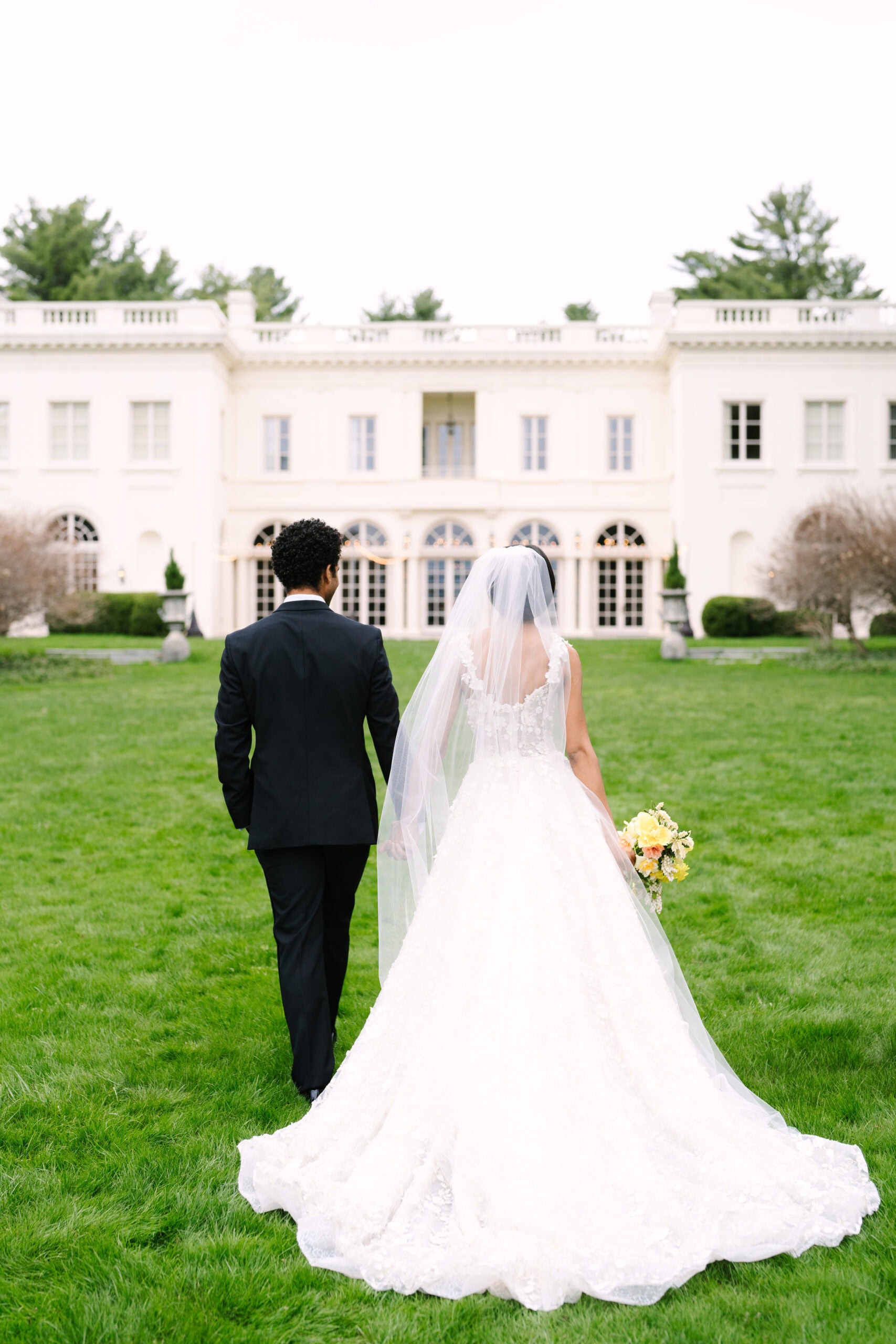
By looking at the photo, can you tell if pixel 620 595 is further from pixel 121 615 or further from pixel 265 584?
pixel 121 615

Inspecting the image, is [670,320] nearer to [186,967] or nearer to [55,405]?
[55,405]

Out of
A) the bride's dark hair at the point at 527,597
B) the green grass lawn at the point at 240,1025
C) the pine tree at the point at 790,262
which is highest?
the pine tree at the point at 790,262

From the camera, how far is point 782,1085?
4055 millimetres

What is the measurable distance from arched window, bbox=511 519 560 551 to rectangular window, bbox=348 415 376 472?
460 centimetres

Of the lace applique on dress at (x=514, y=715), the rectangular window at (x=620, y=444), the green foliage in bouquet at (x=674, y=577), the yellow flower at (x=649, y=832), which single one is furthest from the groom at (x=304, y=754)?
the rectangular window at (x=620, y=444)

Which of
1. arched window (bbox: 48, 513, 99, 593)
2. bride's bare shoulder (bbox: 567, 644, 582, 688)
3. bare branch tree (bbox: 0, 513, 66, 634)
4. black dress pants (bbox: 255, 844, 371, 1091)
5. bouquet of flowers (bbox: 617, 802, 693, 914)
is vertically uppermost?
arched window (bbox: 48, 513, 99, 593)

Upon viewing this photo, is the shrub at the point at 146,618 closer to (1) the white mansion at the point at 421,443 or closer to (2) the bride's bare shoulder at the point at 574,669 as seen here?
(1) the white mansion at the point at 421,443

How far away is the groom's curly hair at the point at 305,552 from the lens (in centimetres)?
396

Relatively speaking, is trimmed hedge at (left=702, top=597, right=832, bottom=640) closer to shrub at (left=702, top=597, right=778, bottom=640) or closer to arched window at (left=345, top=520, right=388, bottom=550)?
shrub at (left=702, top=597, right=778, bottom=640)

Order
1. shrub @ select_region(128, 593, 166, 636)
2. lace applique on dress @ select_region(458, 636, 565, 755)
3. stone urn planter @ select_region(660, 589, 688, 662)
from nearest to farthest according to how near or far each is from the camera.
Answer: lace applique on dress @ select_region(458, 636, 565, 755) < stone urn planter @ select_region(660, 589, 688, 662) < shrub @ select_region(128, 593, 166, 636)

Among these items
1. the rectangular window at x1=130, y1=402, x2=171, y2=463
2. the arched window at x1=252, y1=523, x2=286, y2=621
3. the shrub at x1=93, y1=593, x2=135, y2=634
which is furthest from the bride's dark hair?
the arched window at x1=252, y1=523, x2=286, y2=621

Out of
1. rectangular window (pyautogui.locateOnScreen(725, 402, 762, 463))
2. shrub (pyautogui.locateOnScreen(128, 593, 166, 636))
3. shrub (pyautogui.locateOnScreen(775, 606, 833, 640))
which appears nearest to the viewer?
shrub (pyautogui.locateOnScreen(775, 606, 833, 640))

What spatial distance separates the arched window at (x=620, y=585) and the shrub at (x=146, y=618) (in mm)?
12300

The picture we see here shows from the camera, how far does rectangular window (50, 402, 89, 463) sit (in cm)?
3095
